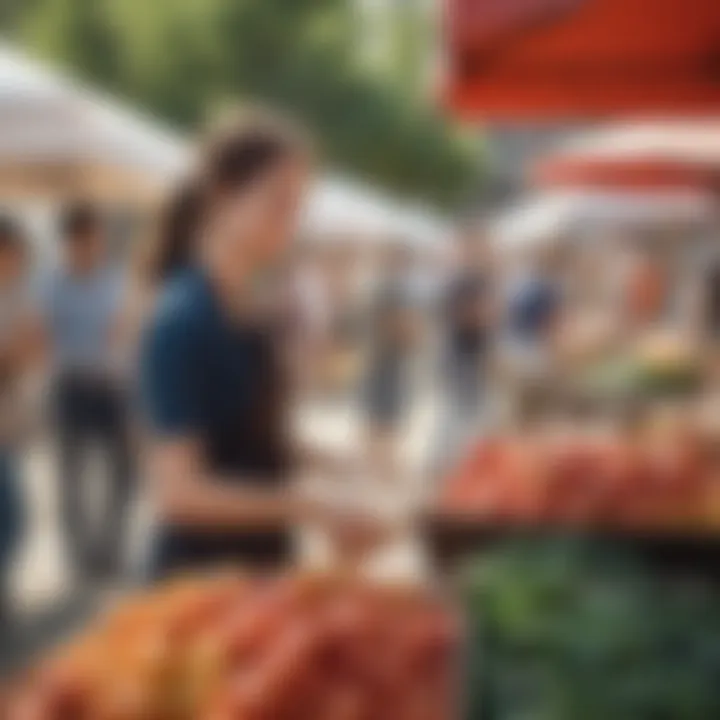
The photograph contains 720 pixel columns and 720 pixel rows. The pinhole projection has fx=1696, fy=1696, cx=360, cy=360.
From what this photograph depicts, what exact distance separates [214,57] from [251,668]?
22.4 inches

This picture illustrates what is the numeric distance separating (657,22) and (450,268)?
0.39 meters

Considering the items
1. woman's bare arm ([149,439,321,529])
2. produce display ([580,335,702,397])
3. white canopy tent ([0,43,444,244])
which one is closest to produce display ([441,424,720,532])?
woman's bare arm ([149,439,321,529])

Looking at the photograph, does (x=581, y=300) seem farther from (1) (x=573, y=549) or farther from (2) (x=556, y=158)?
(1) (x=573, y=549)

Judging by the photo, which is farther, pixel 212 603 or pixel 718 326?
pixel 718 326

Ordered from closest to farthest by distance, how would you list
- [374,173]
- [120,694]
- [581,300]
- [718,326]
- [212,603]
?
[120,694]
[212,603]
[374,173]
[581,300]
[718,326]

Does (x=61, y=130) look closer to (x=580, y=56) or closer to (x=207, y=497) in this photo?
(x=207, y=497)

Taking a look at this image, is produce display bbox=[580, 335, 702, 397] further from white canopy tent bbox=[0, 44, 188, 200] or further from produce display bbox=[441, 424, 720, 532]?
white canopy tent bbox=[0, 44, 188, 200]

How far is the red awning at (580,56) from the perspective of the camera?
1.27m

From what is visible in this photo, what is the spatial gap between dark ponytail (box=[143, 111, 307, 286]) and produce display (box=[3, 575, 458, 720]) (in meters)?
0.29

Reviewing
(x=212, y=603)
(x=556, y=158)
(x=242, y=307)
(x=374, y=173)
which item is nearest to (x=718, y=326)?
(x=556, y=158)

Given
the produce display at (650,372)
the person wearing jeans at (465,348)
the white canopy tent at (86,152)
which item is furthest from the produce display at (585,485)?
the produce display at (650,372)

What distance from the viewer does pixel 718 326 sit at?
2312 millimetres

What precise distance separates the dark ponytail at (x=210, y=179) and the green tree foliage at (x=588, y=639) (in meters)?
0.36

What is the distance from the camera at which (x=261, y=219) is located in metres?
1.40
